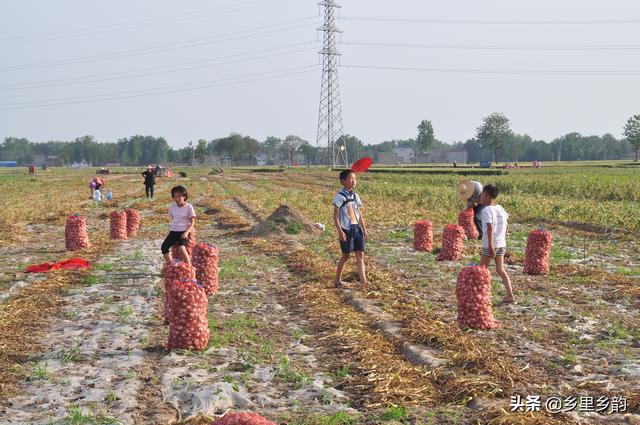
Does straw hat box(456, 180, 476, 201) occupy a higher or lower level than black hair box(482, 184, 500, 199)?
lower

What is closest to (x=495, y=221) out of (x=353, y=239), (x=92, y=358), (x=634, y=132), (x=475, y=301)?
(x=475, y=301)

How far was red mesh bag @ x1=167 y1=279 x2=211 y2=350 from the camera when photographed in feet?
23.4

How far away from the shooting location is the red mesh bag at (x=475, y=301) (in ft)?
26.4

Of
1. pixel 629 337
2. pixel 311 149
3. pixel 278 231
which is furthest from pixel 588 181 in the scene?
pixel 311 149

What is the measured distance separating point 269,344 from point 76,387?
2287mm

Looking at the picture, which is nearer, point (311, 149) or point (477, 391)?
point (477, 391)

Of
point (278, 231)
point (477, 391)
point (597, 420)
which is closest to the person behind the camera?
point (597, 420)

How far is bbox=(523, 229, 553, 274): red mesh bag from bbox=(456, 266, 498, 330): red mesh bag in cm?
405

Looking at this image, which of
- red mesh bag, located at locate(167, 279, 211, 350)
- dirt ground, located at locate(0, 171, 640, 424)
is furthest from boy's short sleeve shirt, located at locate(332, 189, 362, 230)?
red mesh bag, located at locate(167, 279, 211, 350)

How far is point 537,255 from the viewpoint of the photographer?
39.2ft

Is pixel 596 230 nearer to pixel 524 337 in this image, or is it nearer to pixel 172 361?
pixel 524 337

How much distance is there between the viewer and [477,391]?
19.1 ft

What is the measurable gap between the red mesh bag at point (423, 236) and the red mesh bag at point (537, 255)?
3.31 meters

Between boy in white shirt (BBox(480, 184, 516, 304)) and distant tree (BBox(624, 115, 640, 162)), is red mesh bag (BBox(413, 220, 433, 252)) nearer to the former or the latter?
boy in white shirt (BBox(480, 184, 516, 304))
